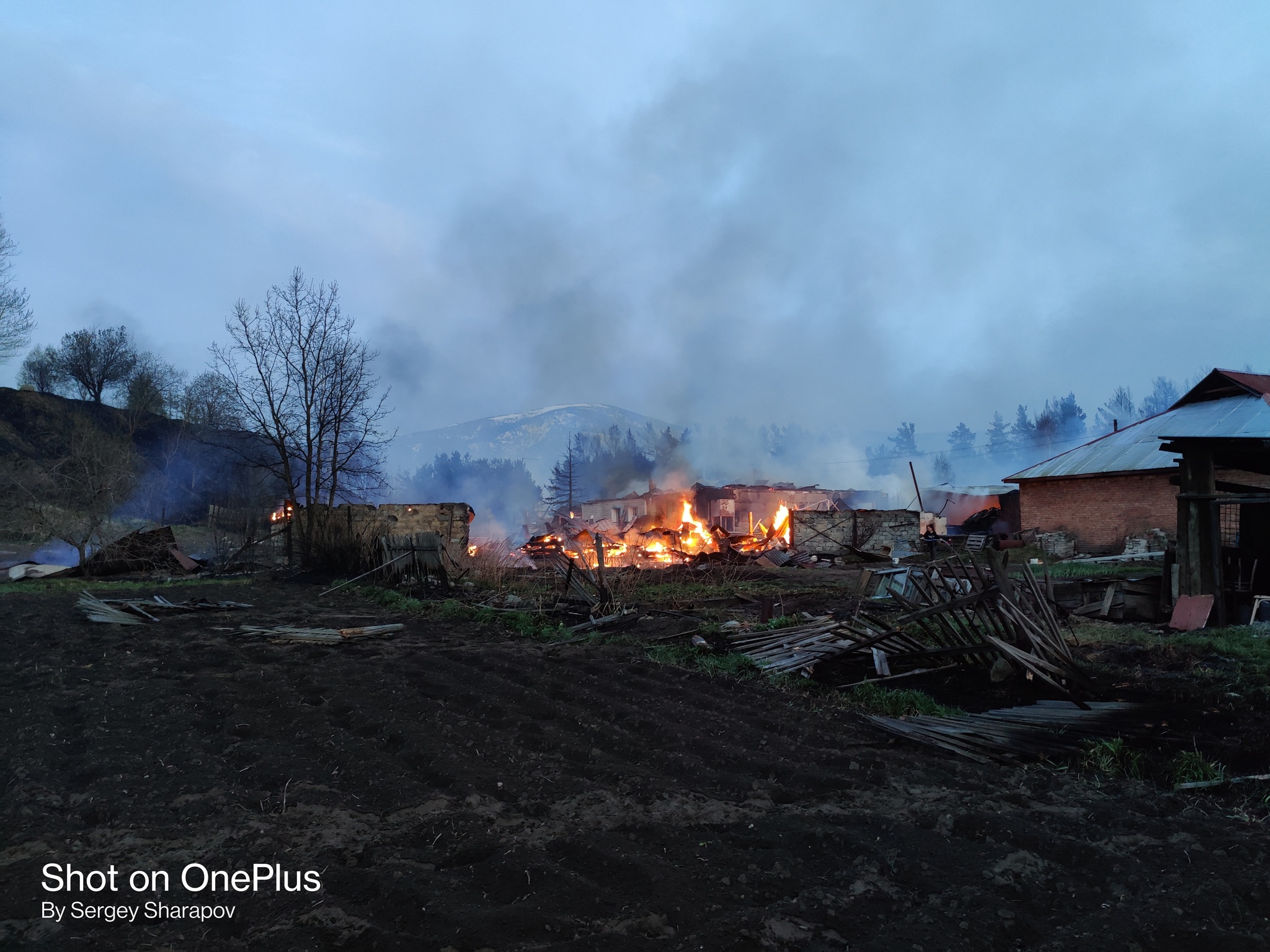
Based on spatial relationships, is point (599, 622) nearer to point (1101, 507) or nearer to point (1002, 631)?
point (1002, 631)

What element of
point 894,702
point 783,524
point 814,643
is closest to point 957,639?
point 814,643

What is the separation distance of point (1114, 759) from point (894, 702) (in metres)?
1.80

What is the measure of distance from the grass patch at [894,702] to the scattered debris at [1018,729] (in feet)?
0.67

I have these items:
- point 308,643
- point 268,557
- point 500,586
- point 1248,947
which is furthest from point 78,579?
point 1248,947

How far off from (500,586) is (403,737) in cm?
1002

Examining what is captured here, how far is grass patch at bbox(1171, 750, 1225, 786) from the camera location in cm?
443

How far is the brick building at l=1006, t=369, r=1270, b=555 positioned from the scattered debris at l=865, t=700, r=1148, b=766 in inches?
716

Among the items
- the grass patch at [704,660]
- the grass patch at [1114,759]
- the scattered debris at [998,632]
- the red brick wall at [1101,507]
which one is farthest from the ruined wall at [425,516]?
the red brick wall at [1101,507]

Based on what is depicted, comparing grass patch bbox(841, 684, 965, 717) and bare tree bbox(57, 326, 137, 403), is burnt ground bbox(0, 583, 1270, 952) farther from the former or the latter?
bare tree bbox(57, 326, 137, 403)

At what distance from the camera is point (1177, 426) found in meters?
21.0

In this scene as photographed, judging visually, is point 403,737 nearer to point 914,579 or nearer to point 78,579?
point 914,579

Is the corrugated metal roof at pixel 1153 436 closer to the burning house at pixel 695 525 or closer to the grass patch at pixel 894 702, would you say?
the burning house at pixel 695 525

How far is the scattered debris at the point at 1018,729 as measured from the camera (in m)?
4.93

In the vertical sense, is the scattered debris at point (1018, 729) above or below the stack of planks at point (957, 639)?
below
